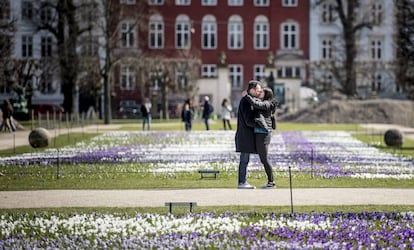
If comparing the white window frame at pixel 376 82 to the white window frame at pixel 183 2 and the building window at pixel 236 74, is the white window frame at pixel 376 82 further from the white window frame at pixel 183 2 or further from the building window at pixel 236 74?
the white window frame at pixel 183 2

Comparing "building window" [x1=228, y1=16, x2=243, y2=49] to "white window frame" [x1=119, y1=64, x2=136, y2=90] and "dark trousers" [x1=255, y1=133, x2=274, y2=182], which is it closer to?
"white window frame" [x1=119, y1=64, x2=136, y2=90]

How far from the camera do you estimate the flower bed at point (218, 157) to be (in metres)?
24.8

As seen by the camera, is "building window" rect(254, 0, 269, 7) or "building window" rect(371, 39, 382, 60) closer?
"building window" rect(254, 0, 269, 7)

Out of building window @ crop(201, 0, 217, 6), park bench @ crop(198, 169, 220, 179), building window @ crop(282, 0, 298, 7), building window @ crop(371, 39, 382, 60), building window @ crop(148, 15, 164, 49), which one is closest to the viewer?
park bench @ crop(198, 169, 220, 179)

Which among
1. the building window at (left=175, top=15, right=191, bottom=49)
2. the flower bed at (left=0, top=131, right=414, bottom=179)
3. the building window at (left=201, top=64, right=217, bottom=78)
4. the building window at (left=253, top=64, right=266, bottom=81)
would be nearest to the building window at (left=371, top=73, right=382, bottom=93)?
the building window at (left=253, top=64, right=266, bottom=81)

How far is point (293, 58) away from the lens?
87250mm

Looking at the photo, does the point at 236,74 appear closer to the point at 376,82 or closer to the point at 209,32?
the point at 209,32

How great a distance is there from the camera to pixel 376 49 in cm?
8975

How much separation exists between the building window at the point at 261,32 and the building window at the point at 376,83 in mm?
10863

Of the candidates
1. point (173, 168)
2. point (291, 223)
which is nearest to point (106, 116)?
point (173, 168)

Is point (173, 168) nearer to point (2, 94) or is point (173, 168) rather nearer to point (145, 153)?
point (145, 153)

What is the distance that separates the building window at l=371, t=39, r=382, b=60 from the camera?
89562mm

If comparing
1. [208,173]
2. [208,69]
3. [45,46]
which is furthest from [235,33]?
[208,173]

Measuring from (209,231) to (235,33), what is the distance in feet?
248
